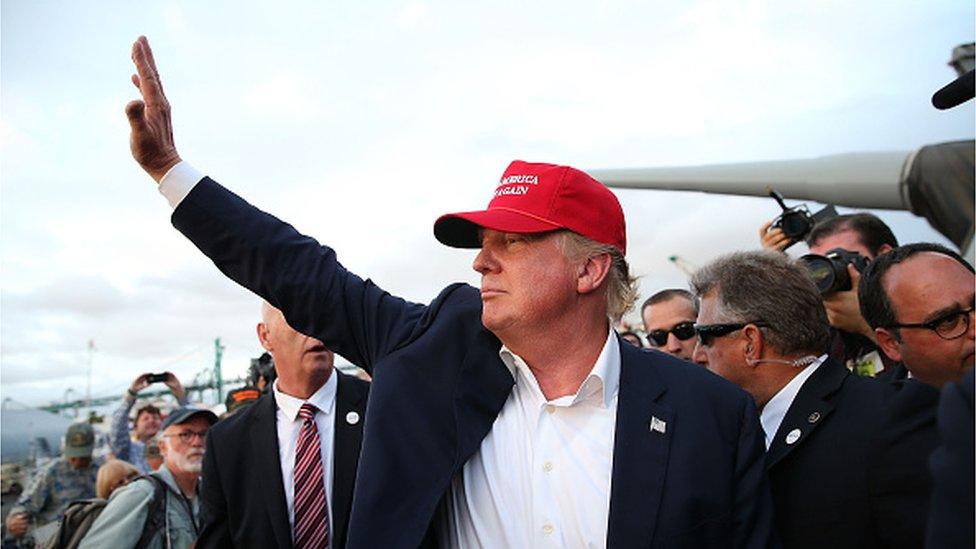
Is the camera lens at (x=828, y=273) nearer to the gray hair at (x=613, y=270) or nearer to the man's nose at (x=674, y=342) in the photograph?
the gray hair at (x=613, y=270)

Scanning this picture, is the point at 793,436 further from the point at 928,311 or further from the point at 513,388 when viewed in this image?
the point at 513,388

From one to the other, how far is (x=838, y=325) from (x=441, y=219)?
84.5 inches

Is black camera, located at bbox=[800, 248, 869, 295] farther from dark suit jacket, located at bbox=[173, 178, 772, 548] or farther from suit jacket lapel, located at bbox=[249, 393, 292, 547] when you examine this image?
suit jacket lapel, located at bbox=[249, 393, 292, 547]

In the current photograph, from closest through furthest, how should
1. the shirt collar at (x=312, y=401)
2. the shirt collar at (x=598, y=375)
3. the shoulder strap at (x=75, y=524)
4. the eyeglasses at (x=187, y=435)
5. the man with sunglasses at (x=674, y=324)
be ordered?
the shirt collar at (x=598, y=375)
the shirt collar at (x=312, y=401)
the shoulder strap at (x=75, y=524)
the eyeglasses at (x=187, y=435)
the man with sunglasses at (x=674, y=324)

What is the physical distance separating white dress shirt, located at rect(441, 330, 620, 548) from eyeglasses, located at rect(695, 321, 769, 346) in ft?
2.47

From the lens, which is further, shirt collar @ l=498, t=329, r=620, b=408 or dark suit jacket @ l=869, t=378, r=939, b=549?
Answer: shirt collar @ l=498, t=329, r=620, b=408

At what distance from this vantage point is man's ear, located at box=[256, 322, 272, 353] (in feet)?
13.5

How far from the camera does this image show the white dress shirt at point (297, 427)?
3.54 metres

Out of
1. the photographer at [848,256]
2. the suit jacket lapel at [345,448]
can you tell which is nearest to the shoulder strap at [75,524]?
the suit jacket lapel at [345,448]

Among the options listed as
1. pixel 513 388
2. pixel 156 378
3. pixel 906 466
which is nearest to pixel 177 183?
pixel 513 388

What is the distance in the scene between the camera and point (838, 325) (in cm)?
364

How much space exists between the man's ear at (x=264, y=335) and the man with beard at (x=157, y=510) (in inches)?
39.0

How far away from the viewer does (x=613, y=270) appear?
2814mm

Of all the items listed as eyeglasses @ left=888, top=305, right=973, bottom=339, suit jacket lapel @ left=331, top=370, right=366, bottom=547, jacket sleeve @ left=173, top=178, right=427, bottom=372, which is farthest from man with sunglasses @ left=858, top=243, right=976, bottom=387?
suit jacket lapel @ left=331, top=370, right=366, bottom=547
